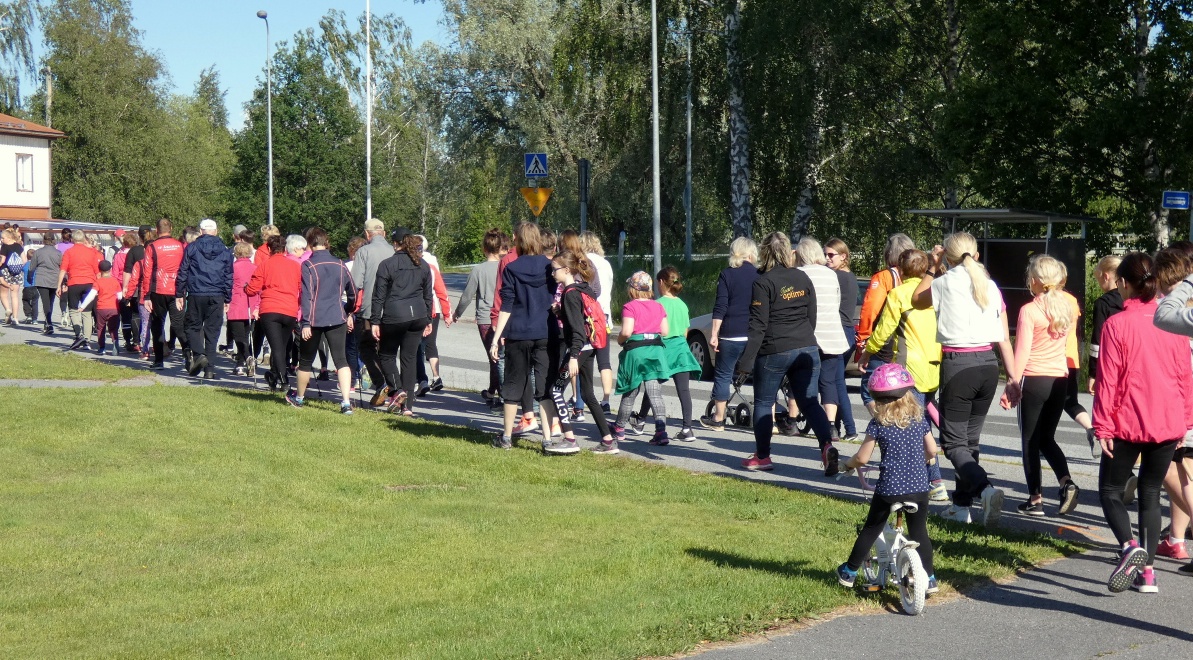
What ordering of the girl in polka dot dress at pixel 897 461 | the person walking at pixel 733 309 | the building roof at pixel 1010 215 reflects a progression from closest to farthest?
the girl in polka dot dress at pixel 897 461, the person walking at pixel 733 309, the building roof at pixel 1010 215

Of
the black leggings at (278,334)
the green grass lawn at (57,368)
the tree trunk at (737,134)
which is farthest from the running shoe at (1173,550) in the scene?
the tree trunk at (737,134)

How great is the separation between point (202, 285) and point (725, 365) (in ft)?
23.1

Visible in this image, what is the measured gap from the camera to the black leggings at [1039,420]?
27.4 ft

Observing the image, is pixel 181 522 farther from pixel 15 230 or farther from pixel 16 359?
pixel 15 230

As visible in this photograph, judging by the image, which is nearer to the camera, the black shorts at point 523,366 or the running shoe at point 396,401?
the black shorts at point 523,366

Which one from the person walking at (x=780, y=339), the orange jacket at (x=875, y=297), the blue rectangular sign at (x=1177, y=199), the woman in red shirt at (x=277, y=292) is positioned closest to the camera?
the person walking at (x=780, y=339)

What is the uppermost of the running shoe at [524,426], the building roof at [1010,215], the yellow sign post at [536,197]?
the yellow sign post at [536,197]

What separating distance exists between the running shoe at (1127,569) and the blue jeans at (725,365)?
583 cm

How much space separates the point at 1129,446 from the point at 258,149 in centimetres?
5279

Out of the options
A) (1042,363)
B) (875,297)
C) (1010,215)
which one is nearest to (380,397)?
(875,297)

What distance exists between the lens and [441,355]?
20625 mm

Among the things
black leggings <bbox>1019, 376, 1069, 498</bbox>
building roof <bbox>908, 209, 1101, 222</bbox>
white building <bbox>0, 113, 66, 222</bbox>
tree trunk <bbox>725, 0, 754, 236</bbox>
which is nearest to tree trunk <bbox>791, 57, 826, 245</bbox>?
tree trunk <bbox>725, 0, 754, 236</bbox>

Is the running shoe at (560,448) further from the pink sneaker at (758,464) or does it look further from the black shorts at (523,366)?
the pink sneaker at (758,464)

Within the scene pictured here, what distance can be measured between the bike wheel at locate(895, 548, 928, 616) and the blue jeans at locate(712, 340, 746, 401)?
5.93m
